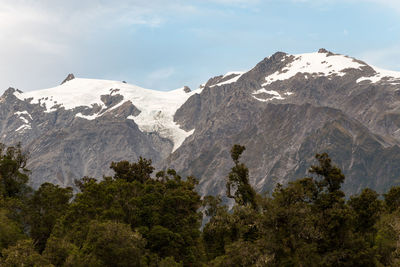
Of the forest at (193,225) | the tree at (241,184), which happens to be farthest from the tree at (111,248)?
the tree at (241,184)

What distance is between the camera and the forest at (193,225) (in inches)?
2820

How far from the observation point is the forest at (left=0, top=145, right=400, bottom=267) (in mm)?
71625

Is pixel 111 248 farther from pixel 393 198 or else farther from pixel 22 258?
pixel 393 198

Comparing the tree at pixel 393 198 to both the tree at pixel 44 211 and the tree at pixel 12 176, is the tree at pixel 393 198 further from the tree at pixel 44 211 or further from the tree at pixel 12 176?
the tree at pixel 12 176

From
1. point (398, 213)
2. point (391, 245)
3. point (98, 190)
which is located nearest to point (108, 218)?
point (98, 190)

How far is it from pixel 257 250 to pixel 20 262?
31.1m

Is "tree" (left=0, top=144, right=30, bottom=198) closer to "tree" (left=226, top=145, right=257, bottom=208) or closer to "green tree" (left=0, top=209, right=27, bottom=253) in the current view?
"green tree" (left=0, top=209, right=27, bottom=253)

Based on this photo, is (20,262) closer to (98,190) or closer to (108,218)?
(108,218)

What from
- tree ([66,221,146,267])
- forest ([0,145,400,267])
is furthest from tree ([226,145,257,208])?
tree ([66,221,146,267])

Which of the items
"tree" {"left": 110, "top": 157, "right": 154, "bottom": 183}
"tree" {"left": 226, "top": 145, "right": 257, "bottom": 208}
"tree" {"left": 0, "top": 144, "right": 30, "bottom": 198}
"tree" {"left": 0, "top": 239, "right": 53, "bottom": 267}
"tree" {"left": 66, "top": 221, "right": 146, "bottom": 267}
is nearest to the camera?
"tree" {"left": 0, "top": 239, "right": 53, "bottom": 267}

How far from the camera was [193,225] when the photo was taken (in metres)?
101

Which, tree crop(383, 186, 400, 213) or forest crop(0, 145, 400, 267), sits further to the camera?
tree crop(383, 186, 400, 213)

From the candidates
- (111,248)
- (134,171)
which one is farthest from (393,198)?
(111,248)

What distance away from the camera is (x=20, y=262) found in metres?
67.1
